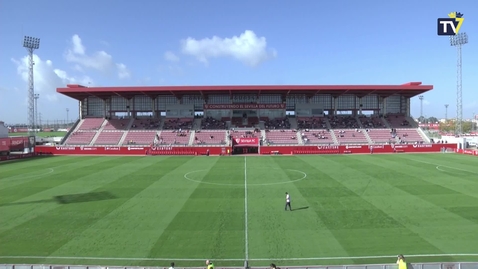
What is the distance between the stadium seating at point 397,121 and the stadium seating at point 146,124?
4830 centimetres

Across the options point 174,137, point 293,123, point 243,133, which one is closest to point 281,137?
point 293,123

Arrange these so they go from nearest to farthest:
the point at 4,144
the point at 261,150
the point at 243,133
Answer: the point at 4,144 < the point at 261,150 < the point at 243,133

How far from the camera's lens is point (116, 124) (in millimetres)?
69125

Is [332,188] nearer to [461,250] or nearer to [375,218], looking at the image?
[375,218]

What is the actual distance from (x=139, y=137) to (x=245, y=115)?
22066 millimetres

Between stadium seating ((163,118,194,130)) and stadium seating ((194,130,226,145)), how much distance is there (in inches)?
146

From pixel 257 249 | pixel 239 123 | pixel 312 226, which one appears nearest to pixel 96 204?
pixel 257 249

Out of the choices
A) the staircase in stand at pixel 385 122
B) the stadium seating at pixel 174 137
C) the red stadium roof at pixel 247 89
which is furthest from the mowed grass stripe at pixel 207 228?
the staircase in stand at pixel 385 122

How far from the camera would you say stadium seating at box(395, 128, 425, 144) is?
6203 centimetres

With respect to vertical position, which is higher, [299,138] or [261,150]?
[299,138]

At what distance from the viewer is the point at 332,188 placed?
86.4 feet

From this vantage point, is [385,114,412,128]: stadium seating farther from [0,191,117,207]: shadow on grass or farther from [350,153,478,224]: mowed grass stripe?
→ [0,191,117,207]: shadow on grass

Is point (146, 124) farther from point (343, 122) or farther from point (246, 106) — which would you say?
point (343, 122)

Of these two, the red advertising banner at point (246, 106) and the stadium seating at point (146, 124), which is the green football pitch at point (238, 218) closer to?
the stadium seating at point (146, 124)
